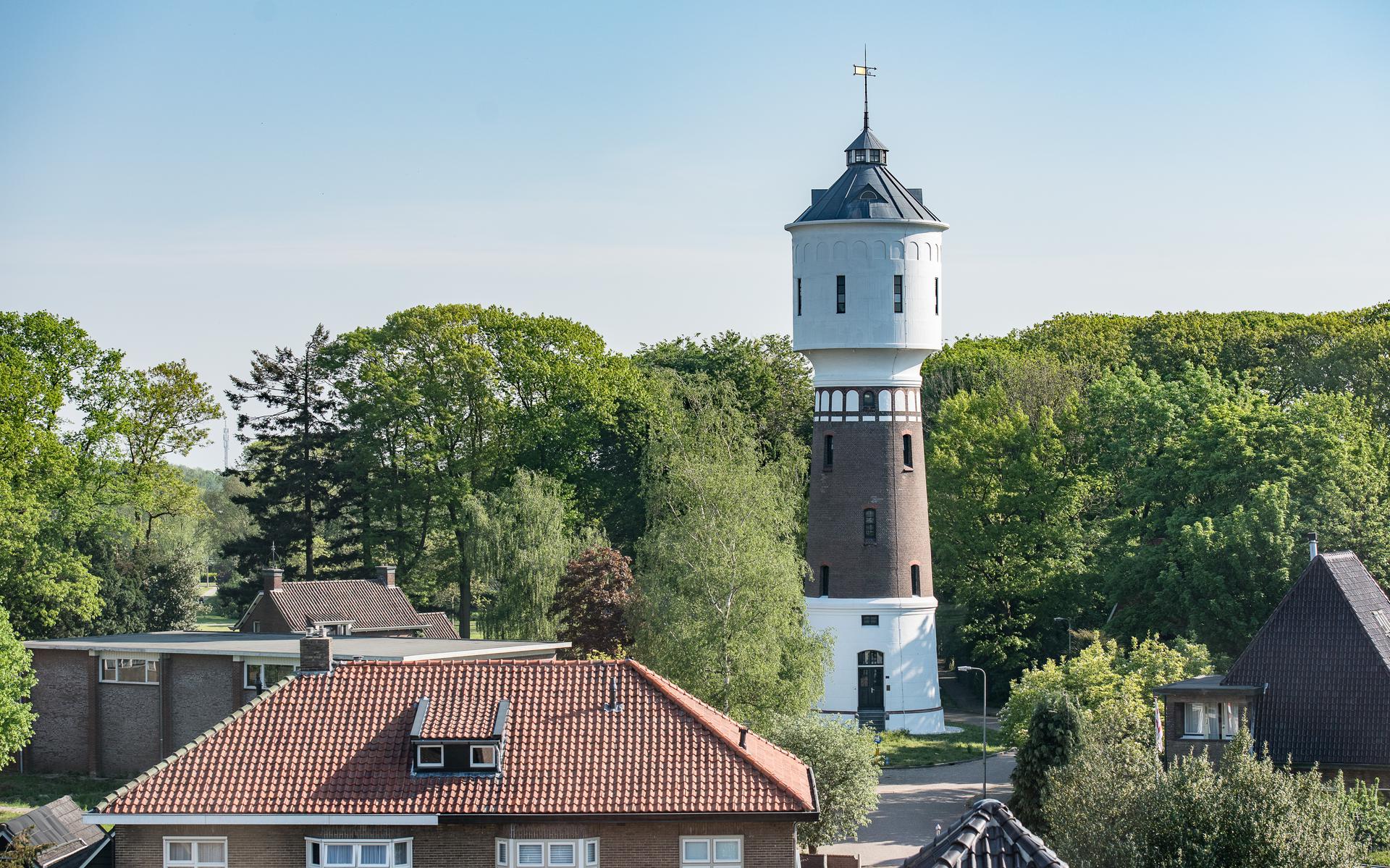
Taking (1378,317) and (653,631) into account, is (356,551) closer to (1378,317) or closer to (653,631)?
(653,631)

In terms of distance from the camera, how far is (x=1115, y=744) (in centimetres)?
3625

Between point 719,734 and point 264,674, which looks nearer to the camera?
point 719,734

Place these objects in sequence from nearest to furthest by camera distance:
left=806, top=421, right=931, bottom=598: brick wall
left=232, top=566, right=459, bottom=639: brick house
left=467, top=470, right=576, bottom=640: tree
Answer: left=806, top=421, right=931, bottom=598: brick wall → left=232, top=566, right=459, bottom=639: brick house → left=467, top=470, right=576, bottom=640: tree

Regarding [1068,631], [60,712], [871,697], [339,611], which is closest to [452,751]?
[60,712]

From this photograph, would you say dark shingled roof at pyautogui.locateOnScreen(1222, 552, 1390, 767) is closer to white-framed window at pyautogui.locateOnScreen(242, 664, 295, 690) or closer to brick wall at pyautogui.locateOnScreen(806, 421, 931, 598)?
brick wall at pyautogui.locateOnScreen(806, 421, 931, 598)

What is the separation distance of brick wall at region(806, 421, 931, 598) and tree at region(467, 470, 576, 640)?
1066 cm

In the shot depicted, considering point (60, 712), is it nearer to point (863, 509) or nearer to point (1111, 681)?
point (863, 509)

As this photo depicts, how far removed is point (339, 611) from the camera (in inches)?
2488

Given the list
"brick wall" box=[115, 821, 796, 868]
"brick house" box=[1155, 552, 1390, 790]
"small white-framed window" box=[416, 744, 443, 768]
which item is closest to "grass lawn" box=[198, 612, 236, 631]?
"brick house" box=[1155, 552, 1390, 790]

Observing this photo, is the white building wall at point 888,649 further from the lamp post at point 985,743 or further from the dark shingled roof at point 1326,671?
the dark shingled roof at point 1326,671

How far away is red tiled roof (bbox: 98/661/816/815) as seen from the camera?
1124 inches

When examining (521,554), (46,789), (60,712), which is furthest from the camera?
(521,554)

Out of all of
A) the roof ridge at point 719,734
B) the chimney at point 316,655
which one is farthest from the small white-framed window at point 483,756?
the chimney at point 316,655

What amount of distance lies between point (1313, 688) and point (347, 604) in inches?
1376
